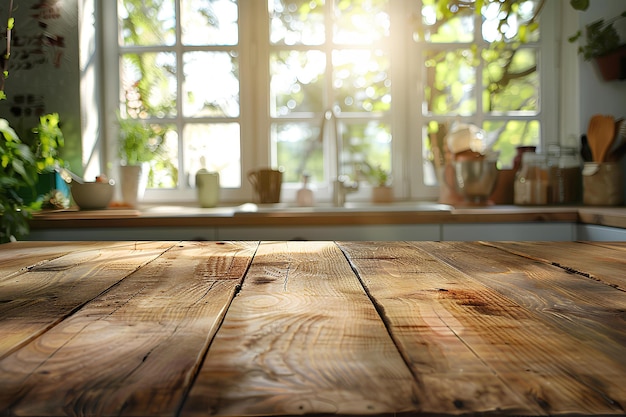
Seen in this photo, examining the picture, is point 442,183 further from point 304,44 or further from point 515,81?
point 304,44

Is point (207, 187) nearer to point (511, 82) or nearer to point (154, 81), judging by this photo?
point (154, 81)

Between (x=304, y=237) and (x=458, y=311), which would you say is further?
(x=304, y=237)

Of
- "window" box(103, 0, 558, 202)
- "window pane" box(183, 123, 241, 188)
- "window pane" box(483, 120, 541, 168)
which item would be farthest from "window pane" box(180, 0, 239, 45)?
"window pane" box(483, 120, 541, 168)

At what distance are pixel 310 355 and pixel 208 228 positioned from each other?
176cm

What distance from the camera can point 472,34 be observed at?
3.02 m

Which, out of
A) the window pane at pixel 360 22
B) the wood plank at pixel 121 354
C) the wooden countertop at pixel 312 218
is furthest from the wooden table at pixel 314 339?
the window pane at pixel 360 22

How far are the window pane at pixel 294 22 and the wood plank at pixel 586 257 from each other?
6.53 feet

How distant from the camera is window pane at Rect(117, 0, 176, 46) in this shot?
116 inches

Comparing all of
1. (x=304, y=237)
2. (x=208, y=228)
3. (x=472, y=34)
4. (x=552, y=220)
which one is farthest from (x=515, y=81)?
(x=208, y=228)

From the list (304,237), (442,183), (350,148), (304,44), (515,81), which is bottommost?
(304,237)

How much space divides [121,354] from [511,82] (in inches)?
115

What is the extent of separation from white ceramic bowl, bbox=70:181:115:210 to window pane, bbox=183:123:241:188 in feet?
1.80

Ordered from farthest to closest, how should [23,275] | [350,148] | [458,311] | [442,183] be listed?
[350,148] < [442,183] < [23,275] < [458,311]

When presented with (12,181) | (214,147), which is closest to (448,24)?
(214,147)
